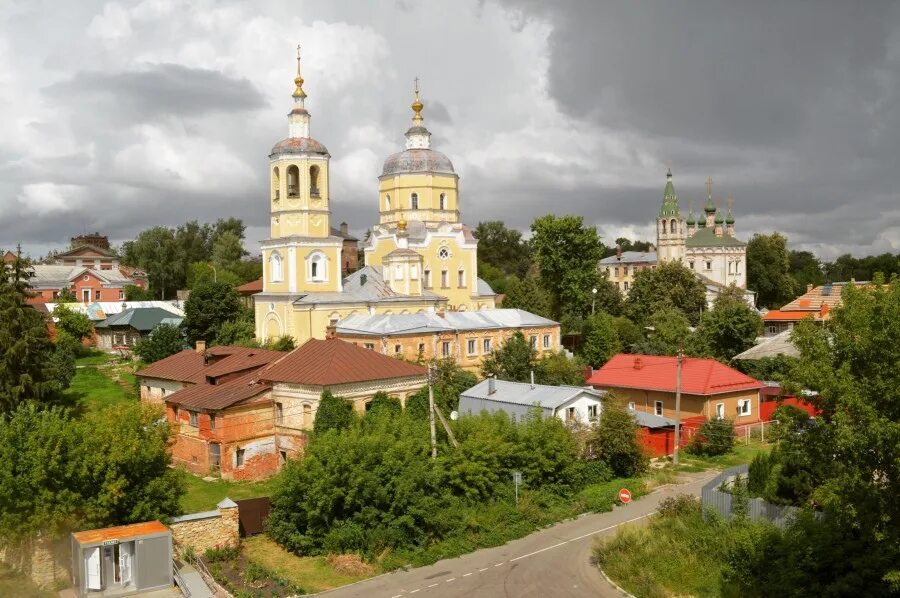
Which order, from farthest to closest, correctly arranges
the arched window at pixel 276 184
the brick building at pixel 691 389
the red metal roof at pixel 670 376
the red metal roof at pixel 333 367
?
the arched window at pixel 276 184, the red metal roof at pixel 670 376, the brick building at pixel 691 389, the red metal roof at pixel 333 367

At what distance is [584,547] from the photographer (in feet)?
66.7

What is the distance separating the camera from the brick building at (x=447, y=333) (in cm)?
3853

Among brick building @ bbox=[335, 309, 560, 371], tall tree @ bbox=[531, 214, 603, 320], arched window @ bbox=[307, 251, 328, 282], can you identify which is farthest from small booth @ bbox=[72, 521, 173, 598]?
tall tree @ bbox=[531, 214, 603, 320]

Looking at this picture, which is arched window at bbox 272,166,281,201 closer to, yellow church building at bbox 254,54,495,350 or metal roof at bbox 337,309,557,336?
yellow church building at bbox 254,54,495,350

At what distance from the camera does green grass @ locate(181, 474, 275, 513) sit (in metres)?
23.9

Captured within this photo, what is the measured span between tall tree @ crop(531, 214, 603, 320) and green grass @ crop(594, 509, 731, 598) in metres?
33.1

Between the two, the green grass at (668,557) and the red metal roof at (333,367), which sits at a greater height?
the red metal roof at (333,367)

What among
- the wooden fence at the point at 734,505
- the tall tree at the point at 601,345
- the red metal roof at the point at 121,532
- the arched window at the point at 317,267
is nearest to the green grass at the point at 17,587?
the red metal roof at the point at 121,532

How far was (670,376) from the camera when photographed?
33312 mm

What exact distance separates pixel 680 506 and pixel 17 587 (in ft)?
50.1

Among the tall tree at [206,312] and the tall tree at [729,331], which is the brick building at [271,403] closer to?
the tall tree at [206,312]

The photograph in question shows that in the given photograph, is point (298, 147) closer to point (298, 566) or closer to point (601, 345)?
point (601, 345)

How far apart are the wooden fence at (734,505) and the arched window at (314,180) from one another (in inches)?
1087

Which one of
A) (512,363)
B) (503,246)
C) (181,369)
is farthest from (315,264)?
(503,246)
